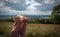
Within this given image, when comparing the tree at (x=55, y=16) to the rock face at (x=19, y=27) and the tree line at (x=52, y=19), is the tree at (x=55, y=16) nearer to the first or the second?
the tree line at (x=52, y=19)

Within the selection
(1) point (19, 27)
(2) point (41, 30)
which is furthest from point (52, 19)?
(1) point (19, 27)

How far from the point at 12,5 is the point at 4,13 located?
0.12 metres

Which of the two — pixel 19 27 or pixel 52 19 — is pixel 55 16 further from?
pixel 19 27

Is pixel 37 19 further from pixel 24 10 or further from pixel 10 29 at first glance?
pixel 10 29

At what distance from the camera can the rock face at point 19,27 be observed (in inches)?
74.7

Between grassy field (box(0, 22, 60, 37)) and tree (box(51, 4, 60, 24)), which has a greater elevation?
tree (box(51, 4, 60, 24))

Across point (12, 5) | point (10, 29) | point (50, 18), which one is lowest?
point (10, 29)

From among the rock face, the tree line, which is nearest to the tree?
the tree line

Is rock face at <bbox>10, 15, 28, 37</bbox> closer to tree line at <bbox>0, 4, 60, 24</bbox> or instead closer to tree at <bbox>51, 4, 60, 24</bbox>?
tree line at <bbox>0, 4, 60, 24</bbox>

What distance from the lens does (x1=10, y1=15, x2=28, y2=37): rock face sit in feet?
6.23

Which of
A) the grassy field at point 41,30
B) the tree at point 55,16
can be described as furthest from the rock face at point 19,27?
the tree at point 55,16

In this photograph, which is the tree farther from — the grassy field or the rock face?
the rock face

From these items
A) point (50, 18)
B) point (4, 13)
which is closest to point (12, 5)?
point (4, 13)

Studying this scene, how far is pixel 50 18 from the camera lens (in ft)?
6.35
